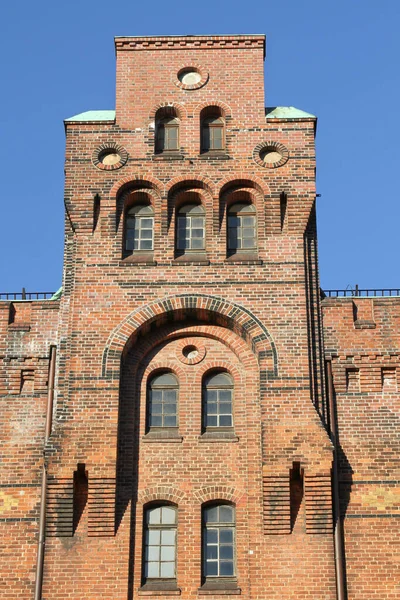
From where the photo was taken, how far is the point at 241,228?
24.2 meters

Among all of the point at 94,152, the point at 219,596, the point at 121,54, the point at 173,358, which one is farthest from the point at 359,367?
the point at 121,54

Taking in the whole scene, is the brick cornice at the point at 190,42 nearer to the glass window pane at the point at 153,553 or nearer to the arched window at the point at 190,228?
the arched window at the point at 190,228

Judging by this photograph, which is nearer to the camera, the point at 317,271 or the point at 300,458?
the point at 300,458

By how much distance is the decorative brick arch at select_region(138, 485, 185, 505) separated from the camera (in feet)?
70.8

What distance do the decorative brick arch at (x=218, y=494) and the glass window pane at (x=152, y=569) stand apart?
1411mm

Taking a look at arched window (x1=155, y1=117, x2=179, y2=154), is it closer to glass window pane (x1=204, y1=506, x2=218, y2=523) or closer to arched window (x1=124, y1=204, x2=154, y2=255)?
arched window (x1=124, y1=204, x2=154, y2=255)

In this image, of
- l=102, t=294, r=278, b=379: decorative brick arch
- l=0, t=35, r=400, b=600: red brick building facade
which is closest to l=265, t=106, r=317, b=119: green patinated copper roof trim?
l=0, t=35, r=400, b=600: red brick building facade

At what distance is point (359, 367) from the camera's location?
23.2 m

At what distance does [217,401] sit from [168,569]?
11.3ft

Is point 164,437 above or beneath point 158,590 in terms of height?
above

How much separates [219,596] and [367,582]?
271cm

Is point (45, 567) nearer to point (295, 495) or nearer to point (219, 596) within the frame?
point (219, 596)

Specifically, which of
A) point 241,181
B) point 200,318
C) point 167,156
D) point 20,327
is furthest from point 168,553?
point 167,156

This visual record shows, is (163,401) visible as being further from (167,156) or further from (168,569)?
(167,156)
